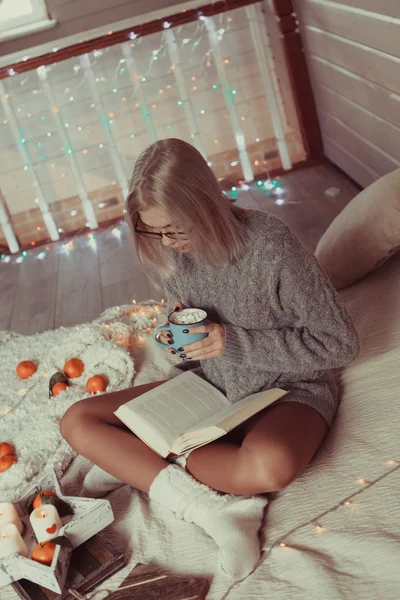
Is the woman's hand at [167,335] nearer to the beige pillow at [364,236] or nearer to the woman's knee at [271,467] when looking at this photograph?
the woman's knee at [271,467]

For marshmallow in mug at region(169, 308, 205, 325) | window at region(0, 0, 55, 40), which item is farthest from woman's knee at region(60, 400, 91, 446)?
window at region(0, 0, 55, 40)

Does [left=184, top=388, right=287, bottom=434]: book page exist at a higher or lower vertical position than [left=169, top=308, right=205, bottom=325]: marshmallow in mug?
lower

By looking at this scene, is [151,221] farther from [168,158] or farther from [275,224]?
[275,224]

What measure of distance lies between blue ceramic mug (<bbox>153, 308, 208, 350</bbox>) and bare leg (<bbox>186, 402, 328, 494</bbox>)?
0.23 metres

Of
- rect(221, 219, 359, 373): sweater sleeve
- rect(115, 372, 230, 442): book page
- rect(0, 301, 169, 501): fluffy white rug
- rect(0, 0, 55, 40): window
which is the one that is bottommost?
rect(0, 301, 169, 501): fluffy white rug

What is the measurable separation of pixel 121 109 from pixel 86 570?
295 cm

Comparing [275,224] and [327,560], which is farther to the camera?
[275,224]

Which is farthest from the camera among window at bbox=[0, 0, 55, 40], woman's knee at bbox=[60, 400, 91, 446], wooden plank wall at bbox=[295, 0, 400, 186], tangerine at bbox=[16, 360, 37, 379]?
window at bbox=[0, 0, 55, 40]

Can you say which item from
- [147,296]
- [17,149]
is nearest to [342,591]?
→ [147,296]

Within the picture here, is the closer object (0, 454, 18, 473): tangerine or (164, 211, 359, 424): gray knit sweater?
(164, 211, 359, 424): gray knit sweater

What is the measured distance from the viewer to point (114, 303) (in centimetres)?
307

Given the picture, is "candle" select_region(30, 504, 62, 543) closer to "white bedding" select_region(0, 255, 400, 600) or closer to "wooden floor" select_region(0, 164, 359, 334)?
"white bedding" select_region(0, 255, 400, 600)

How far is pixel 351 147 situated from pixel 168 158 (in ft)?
7.01

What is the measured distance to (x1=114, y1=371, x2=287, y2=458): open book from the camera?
157 centimetres
